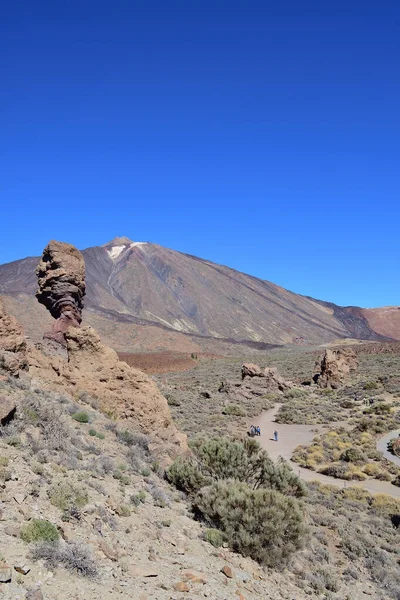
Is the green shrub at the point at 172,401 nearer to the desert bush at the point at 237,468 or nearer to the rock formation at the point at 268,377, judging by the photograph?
the rock formation at the point at 268,377

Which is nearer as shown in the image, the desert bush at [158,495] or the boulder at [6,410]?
the boulder at [6,410]

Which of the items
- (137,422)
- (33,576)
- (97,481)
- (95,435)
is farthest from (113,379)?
(33,576)

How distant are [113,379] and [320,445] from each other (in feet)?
47.3

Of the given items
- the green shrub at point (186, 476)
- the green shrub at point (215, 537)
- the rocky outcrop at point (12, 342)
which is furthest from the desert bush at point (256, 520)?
the rocky outcrop at point (12, 342)

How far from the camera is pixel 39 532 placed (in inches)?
210

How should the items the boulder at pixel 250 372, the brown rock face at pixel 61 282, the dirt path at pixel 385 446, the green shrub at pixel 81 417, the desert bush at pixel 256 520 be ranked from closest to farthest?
the desert bush at pixel 256 520, the green shrub at pixel 81 417, the dirt path at pixel 385 446, the brown rock face at pixel 61 282, the boulder at pixel 250 372

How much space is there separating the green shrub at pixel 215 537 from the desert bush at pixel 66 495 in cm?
237

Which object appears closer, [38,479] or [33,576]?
[33,576]

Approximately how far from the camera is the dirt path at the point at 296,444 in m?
17.2

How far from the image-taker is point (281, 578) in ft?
24.0

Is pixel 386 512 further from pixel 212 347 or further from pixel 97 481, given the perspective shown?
pixel 212 347

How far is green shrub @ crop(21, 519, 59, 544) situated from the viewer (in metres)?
5.23

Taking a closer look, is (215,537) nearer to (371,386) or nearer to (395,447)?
(395,447)

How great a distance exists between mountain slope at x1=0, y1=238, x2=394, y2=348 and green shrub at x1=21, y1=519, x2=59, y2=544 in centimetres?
11189
